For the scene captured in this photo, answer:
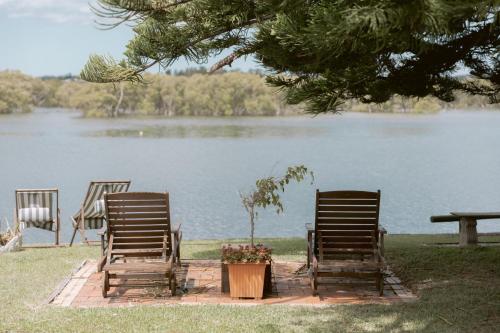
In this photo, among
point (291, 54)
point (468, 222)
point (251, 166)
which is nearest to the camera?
point (291, 54)

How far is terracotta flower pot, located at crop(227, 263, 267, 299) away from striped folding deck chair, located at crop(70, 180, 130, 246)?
3.63 meters

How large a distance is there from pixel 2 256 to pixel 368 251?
3943mm

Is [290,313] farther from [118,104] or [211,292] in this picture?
[118,104]

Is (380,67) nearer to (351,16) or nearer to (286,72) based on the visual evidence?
(286,72)

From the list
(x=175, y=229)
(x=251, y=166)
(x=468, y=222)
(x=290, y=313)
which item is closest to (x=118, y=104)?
(x=251, y=166)

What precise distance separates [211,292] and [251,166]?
2577cm

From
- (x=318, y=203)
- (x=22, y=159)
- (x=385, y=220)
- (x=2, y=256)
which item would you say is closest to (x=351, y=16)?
(x=318, y=203)

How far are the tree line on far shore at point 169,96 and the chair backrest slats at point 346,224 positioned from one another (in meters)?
49.5

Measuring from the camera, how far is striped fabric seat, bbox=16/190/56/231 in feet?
29.8

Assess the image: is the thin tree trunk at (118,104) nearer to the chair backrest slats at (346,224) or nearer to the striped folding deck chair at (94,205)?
the striped folding deck chair at (94,205)

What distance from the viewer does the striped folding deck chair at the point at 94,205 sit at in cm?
894

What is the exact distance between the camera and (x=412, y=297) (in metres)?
5.46

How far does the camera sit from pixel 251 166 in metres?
31.4

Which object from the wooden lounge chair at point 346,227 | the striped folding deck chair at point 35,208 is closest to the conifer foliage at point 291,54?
the wooden lounge chair at point 346,227
